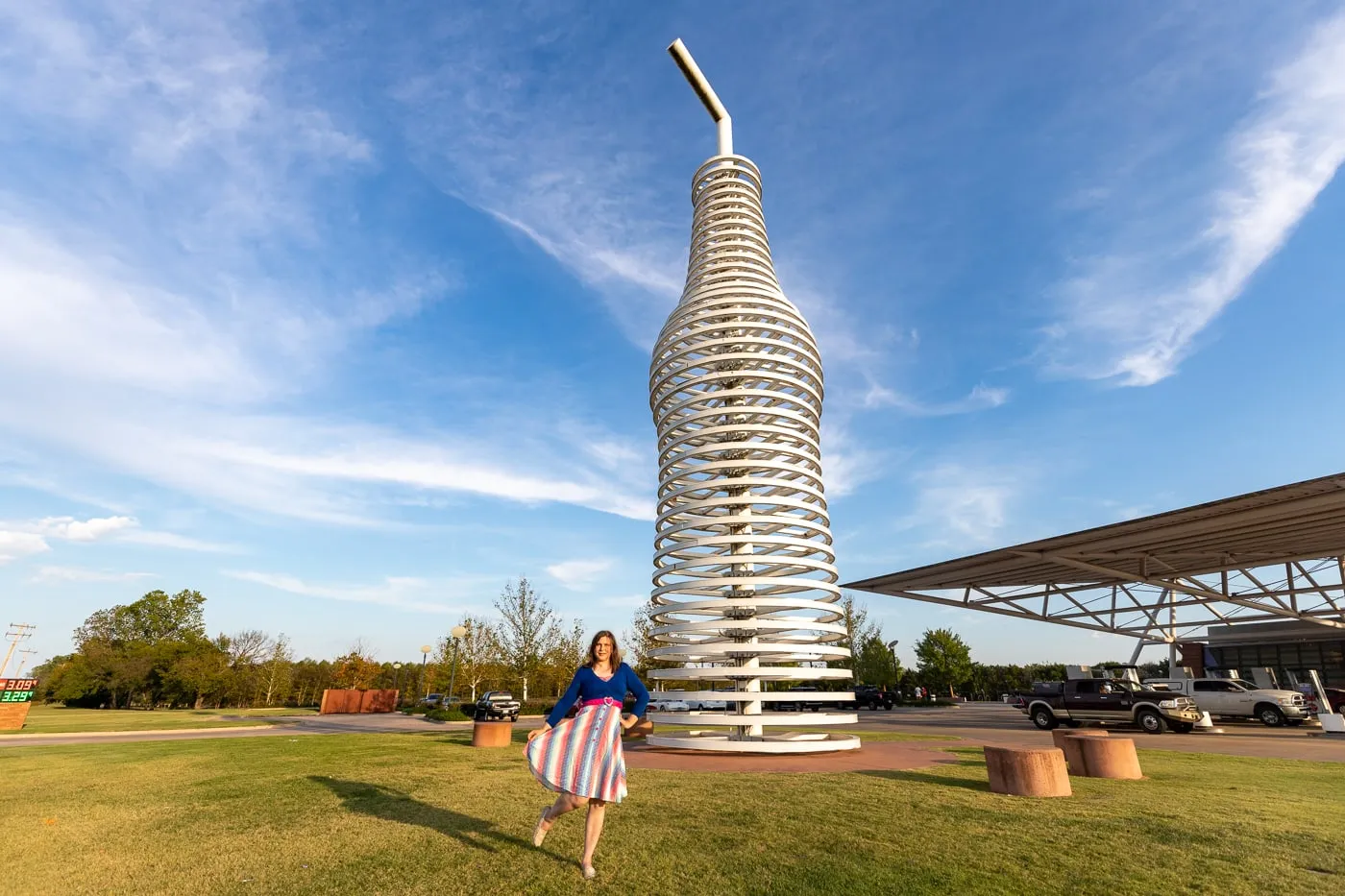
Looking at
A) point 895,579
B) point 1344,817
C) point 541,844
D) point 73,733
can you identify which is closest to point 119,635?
point 73,733

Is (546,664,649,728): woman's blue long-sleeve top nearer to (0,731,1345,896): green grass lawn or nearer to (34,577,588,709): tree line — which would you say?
(0,731,1345,896): green grass lawn

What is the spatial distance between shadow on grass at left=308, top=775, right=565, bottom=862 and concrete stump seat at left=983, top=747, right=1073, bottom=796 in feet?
18.8

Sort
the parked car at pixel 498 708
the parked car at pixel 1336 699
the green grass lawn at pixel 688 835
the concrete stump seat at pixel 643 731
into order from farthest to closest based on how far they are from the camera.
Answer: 1. the parked car at pixel 1336 699
2. the parked car at pixel 498 708
3. the concrete stump seat at pixel 643 731
4. the green grass lawn at pixel 688 835

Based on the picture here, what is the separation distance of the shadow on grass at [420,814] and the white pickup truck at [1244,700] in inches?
1036

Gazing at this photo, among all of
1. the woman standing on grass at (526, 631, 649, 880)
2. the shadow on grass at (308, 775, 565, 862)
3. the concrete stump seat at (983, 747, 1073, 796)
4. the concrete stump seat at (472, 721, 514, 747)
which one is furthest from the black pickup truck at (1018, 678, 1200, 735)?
the woman standing on grass at (526, 631, 649, 880)

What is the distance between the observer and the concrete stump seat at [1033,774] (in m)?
7.76

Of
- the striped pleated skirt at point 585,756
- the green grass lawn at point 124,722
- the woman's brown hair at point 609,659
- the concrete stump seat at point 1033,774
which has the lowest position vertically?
the green grass lawn at point 124,722

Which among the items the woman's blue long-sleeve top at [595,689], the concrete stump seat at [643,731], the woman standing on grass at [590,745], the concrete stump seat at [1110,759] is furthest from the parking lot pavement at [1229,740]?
the woman standing on grass at [590,745]

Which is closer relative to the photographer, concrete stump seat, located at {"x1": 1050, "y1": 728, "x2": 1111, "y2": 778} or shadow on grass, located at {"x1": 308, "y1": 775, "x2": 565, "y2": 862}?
shadow on grass, located at {"x1": 308, "y1": 775, "x2": 565, "y2": 862}

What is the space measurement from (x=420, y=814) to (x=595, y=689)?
125 inches

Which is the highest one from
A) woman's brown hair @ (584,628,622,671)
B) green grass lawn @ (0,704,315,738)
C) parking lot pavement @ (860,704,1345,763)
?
woman's brown hair @ (584,628,622,671)

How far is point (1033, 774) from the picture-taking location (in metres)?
7.82

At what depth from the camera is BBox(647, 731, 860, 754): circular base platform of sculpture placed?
13508 millimetres

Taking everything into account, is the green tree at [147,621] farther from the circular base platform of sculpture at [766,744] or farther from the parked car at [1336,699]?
the parked car at [1336,699]
